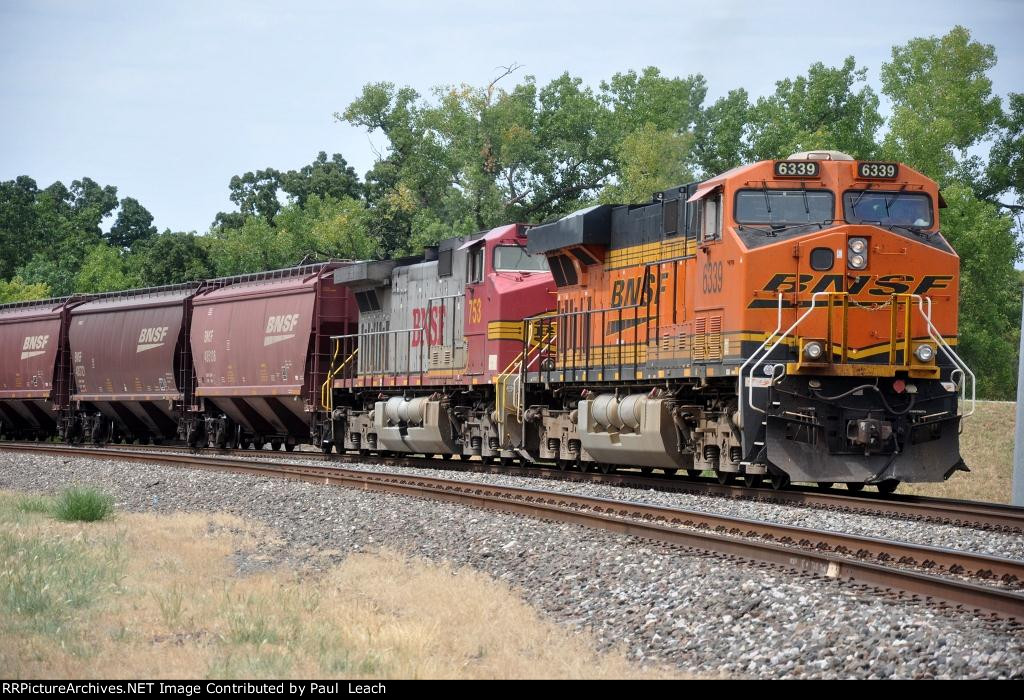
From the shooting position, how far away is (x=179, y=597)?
27.1ft

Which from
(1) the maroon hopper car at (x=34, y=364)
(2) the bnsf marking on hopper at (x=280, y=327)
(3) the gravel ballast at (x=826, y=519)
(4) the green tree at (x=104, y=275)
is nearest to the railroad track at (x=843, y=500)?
(3) the gravel ballast at (x=826, y=519)

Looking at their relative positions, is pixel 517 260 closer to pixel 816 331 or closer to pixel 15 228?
pixel 816 331

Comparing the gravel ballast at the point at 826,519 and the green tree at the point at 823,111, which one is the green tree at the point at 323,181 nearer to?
the green tree at the point at 823,111

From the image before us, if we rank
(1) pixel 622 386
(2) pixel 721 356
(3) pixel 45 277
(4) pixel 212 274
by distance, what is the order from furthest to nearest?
(3) pixel 45 277
(4) pixel 212 274
(1) pixel 622 386
(2) pixel 721 356

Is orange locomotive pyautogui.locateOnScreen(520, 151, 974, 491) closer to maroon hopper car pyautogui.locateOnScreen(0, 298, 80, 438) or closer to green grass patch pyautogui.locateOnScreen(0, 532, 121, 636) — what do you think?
green grass patch pyautogui.locateOnScreen(0, 532, 121, 636)

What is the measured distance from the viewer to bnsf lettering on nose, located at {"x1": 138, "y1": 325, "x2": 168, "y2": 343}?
95.9 feet

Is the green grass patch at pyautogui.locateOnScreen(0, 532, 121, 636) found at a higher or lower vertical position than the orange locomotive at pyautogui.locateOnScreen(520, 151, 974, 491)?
lower

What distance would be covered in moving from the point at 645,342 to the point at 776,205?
118 inches

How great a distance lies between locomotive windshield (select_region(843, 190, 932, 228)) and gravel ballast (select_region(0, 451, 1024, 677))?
377 centimetres

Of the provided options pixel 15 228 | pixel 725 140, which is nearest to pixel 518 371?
pixel 725 140

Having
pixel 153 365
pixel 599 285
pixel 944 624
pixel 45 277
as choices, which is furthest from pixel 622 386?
pixel 45 277

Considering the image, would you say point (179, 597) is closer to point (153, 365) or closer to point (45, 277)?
point (153, 365)

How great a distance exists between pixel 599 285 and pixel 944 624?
11.5m

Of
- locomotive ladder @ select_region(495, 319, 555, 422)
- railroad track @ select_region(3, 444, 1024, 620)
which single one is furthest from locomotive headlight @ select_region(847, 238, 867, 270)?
locomotive ladder @ select_region(495, 319, 555, 422)
